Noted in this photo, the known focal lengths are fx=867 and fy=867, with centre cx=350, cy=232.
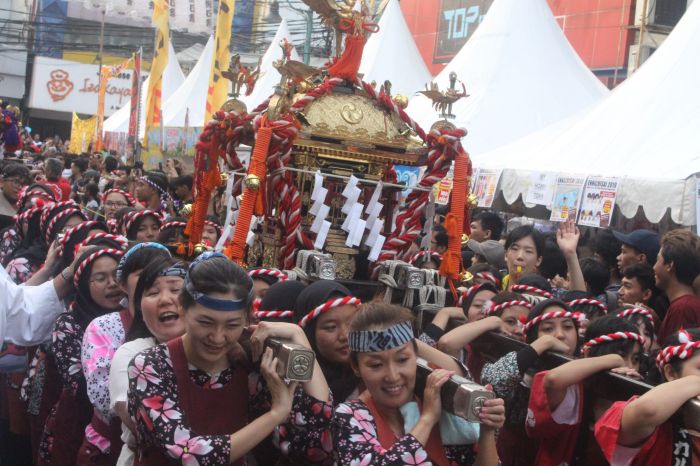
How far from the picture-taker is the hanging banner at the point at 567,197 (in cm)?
856

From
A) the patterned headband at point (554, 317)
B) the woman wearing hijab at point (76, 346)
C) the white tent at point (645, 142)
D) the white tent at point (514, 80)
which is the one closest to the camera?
the woman wearing hijab at point (76, 346)

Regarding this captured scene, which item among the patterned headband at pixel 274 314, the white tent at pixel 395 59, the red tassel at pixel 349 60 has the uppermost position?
the white tent at pixel 395 59

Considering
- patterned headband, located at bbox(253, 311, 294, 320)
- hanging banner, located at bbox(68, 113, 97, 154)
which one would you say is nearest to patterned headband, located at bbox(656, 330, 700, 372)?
patterned headband, located at bbox(253, 311, 294, 320)

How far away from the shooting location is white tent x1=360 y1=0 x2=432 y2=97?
607 inches

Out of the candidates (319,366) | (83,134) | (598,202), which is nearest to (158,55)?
(598,202)

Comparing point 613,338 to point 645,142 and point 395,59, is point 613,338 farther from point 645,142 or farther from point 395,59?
point 395,59

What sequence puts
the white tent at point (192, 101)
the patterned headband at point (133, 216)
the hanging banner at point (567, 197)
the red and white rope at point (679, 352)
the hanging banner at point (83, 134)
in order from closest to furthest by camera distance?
the red and white rope at point (679, 352) < the patterned headband at point (133, 216) < the hanging banner at point (567, 197) < the white tent at point (192, 101) < the hanging banner at point (83, 134)

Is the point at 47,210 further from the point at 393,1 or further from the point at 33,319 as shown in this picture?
the point at 393,1

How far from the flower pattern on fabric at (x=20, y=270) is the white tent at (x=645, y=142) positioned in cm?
520

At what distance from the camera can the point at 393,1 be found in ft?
53.5

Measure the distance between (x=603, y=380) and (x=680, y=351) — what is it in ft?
0.99

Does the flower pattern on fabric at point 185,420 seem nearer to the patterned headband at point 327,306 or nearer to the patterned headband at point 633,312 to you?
the patterned headband at point 327,306

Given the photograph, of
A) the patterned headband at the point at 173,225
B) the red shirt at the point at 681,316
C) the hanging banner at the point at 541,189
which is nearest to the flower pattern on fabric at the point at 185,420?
the red shirt at the point at 681,316

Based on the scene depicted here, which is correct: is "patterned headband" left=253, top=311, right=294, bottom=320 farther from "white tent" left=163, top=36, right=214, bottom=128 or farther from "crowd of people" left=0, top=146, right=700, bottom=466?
"white tent" left=163, top=36, right=214, bottom=128
